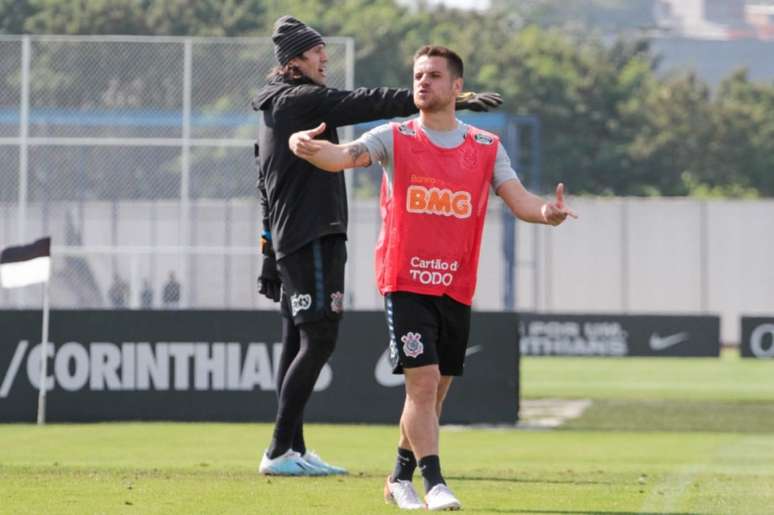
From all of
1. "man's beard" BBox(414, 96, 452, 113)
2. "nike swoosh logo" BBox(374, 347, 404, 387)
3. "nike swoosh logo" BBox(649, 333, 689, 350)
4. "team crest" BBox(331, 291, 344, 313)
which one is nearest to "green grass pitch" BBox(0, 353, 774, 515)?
"nike swoosh logo" BBox(374, 347, 404, 387)

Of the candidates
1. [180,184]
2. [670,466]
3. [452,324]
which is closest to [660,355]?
[180,184]

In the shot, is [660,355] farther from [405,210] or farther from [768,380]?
[405,210]

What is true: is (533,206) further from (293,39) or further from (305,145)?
(293,39)

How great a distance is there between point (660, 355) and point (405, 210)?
81.8 ft

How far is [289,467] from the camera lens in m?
9.10

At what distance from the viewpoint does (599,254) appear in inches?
2144

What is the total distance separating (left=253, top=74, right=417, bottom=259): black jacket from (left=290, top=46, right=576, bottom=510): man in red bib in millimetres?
1184

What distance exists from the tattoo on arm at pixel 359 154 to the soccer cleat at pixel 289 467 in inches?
82.3

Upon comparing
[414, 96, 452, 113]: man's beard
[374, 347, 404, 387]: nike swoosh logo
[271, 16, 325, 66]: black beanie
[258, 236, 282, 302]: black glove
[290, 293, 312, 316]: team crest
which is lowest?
[374, 347, 404, 387]: nike swoosh logo

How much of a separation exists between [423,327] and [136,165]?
1535 centimetres

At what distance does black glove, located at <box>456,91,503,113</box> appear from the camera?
831 centimetres

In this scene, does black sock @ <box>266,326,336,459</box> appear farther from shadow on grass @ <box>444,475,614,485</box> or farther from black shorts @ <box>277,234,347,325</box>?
shadow on grass @ <box>444,475,614,485</box>

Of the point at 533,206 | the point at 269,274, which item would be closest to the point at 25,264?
the point at 269,274

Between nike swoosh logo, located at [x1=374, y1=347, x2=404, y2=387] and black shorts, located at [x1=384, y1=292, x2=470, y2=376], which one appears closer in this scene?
black shorts, located at [x1=384, y1=292, x2=470, y2=376]
